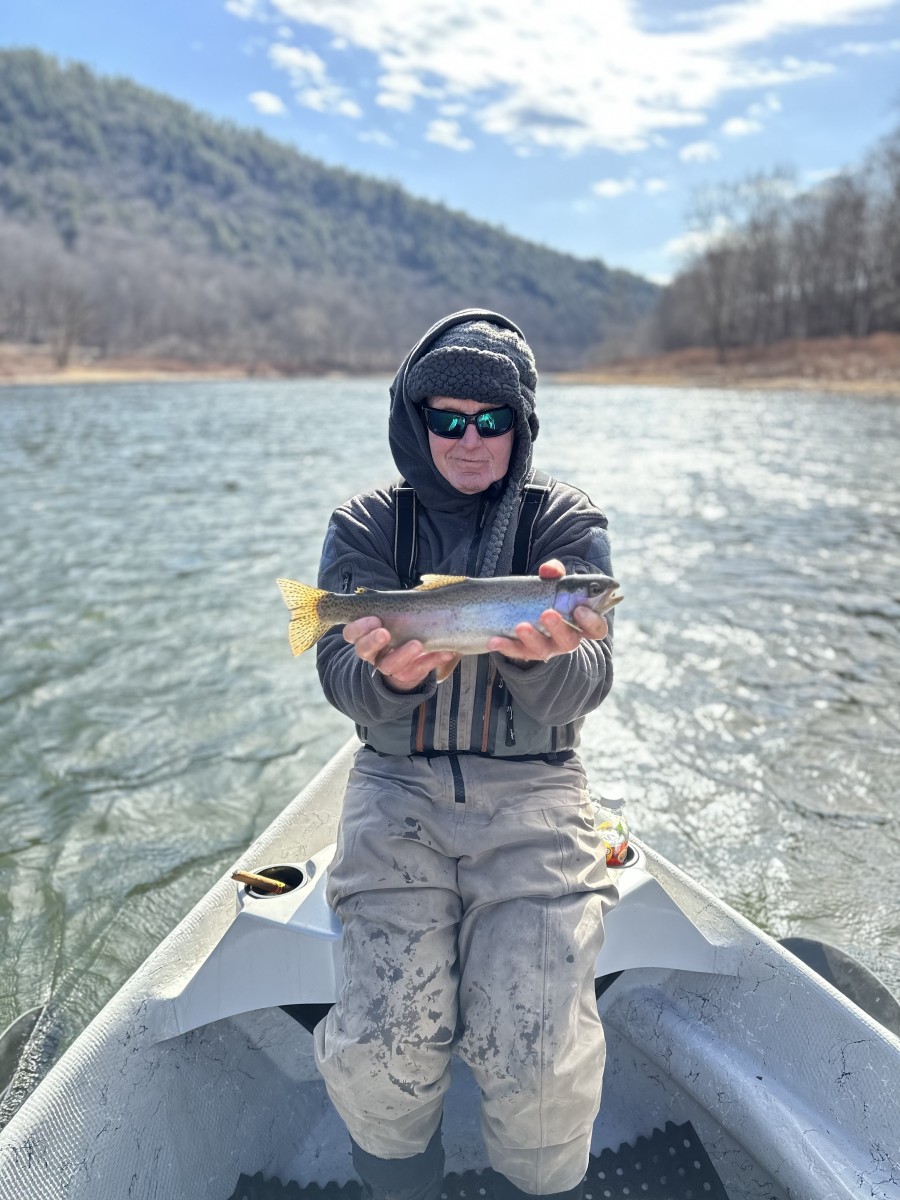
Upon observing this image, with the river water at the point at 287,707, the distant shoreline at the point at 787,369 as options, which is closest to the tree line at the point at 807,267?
the distant shoreline at the point at 787,369

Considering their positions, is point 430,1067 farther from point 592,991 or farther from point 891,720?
point 891,720

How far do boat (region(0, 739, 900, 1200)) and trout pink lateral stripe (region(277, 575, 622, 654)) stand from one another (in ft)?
3.39

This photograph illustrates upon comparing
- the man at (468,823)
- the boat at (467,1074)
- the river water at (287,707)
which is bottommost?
the river water at (287,707)

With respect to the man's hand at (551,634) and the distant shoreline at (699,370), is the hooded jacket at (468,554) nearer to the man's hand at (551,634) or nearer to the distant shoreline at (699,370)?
the man's hand at (551,634)

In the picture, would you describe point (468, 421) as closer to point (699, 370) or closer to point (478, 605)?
point (478, 605)

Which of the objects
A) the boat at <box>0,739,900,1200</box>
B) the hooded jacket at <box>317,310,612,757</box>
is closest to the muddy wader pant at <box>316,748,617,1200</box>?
the hooded jacket at <box>317,310,612,757</box>

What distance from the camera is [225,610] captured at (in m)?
9.91

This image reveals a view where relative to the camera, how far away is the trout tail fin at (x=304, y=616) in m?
2.74

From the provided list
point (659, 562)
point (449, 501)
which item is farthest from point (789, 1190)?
point (659, 562)

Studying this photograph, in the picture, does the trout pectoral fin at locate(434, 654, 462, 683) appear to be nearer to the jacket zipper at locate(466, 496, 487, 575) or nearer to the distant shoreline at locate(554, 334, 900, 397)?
the jacket zipper at locate(466, 496, 487, 575)

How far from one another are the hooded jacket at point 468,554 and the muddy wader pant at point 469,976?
18 centimetres

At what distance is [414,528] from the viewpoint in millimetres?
3121

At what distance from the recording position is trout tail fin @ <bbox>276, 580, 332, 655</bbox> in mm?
2740

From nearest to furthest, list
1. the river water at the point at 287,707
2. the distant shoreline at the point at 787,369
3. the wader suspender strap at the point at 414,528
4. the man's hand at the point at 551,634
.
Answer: the man's hand at the point at 551,634 < the wader suspender strap at the point at 414,528 < the river water at the point at 287,707 < the distant shoreline at the point at 787,369
